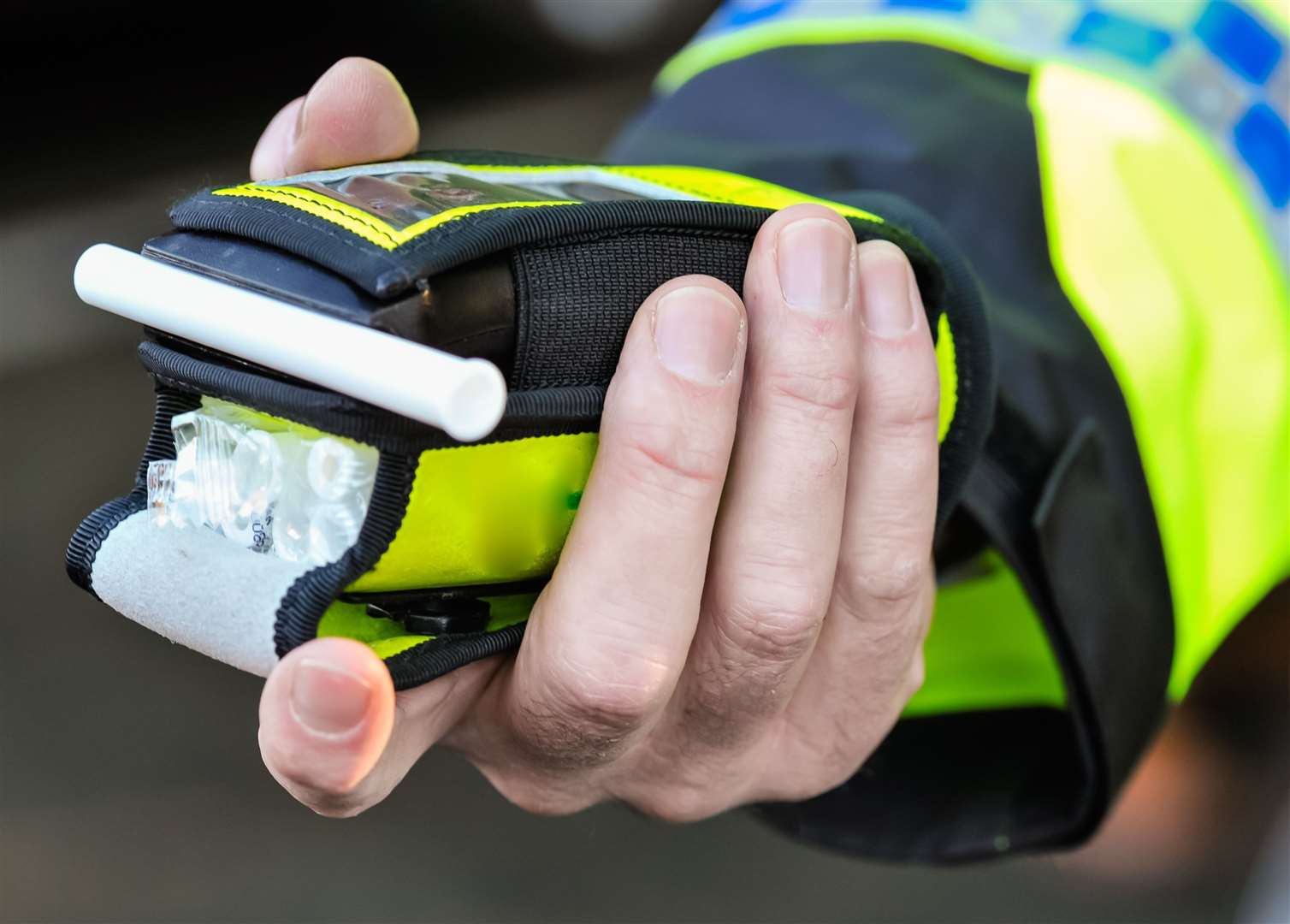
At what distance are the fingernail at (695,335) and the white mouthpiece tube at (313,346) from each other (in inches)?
3.1

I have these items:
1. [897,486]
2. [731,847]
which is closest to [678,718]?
[897,486]

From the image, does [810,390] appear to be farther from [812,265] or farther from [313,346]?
[313,346]

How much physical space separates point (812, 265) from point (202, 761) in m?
0.98

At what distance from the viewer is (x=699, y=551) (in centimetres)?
43

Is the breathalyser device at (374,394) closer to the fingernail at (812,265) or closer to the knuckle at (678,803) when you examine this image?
the fingernail at (812,265)

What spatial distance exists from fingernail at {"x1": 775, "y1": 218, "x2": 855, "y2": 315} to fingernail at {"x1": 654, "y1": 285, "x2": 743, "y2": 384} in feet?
0.09

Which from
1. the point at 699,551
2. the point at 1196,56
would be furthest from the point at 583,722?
the point at 1196,56

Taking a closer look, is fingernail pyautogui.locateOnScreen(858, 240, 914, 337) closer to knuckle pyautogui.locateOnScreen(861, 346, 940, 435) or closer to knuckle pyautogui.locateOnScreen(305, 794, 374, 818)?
knuckle pyautogui.locateOnScreen(861, 346, 940, 435)

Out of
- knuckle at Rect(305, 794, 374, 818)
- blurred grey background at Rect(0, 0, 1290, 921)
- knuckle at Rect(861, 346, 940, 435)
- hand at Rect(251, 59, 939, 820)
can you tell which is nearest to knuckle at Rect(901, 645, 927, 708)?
hand at Rect(251, 59, 939, 820)

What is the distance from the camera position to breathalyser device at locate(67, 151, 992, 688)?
1.17ft

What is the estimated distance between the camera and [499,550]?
0.41 metres

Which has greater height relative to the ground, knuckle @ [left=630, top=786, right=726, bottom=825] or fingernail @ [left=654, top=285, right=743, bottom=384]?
fingernail @ [left=654, top=285, right=743, bottom=384]

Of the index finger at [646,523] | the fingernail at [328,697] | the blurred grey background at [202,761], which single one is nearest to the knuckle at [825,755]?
the index finger at [646,523]

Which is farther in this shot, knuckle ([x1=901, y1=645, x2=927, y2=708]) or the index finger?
knuckle ([x1=901, y1=645, x2=927, y2=708])
